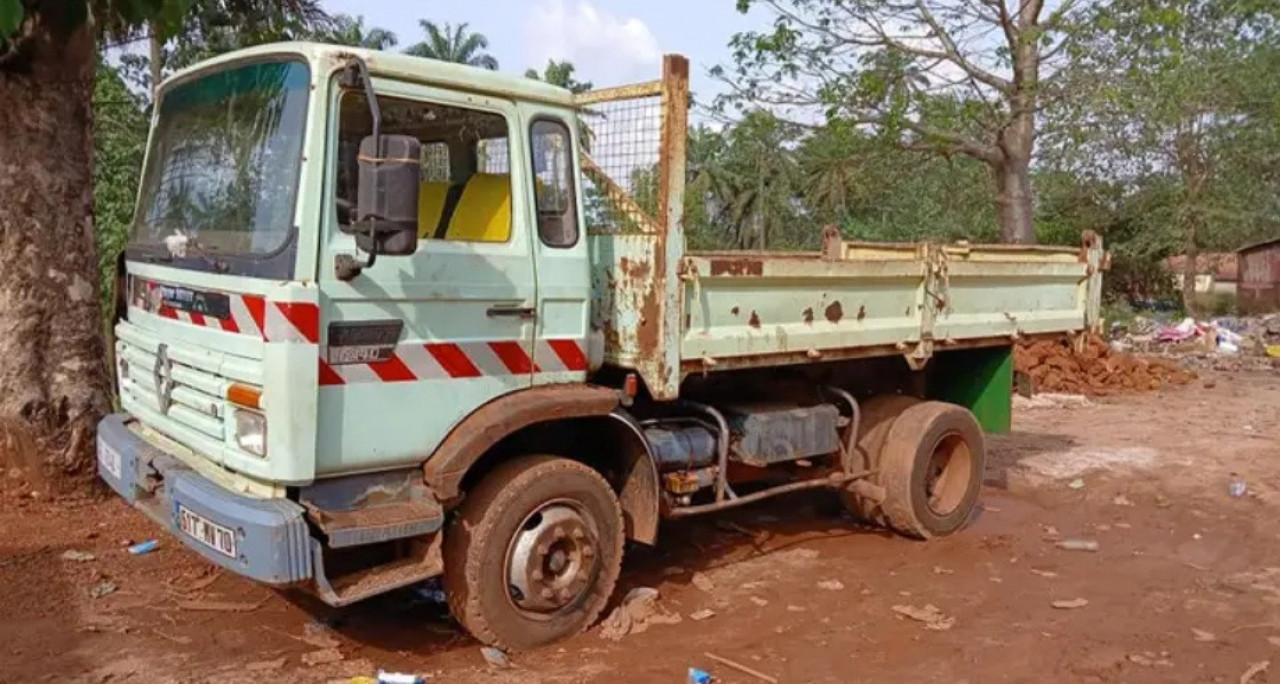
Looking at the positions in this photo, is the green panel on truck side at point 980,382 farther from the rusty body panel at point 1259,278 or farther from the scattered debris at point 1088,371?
the rusty body panel at point 1259,278

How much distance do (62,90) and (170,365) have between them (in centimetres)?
270

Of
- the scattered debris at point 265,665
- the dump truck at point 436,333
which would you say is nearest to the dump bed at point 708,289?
the dump truck at point 436,333

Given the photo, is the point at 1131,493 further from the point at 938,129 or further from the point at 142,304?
the point at 938,129

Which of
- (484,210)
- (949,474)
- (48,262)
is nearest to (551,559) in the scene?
(484,210)

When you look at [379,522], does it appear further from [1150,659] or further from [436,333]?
[1150,659]

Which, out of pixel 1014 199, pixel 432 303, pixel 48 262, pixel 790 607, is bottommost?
pixel 790 607

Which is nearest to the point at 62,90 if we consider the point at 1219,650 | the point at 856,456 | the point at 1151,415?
the point at 856,456

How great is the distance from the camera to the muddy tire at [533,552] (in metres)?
4.24

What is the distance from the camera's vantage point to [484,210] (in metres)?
4.44

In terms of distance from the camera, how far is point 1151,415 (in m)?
11.6

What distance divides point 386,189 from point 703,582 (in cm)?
286

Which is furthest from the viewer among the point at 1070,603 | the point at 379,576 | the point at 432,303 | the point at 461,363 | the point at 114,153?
the point at 114,153

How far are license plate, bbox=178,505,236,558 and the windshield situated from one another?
1.00 meters

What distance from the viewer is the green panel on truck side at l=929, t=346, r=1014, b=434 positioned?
699cm
